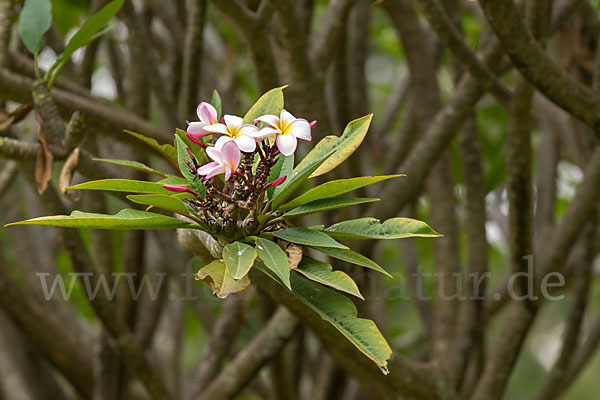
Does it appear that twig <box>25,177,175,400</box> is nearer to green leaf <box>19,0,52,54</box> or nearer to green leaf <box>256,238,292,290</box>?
green leaf <box>19,0,52,54</box>

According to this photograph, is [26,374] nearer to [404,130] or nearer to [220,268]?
[404,130]

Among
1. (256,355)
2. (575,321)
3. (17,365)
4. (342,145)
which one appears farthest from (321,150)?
(17,365)

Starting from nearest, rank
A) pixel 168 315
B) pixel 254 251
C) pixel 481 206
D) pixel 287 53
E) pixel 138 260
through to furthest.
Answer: pixel 254 251 → pixel 287 53 → pixel 481 206 → pixel 138 260 → pixel 168 315

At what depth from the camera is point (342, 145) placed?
0.86 m

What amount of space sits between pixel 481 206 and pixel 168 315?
166 centimetres

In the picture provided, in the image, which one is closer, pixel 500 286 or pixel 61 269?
pixel 500 286

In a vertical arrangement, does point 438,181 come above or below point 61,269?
above

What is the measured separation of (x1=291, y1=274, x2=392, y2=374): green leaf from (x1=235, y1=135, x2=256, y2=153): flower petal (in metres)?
0.20

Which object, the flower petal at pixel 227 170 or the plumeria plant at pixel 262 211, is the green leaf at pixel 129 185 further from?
the flower petal at pixel 227 170

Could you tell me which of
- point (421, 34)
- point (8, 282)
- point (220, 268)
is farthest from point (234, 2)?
point (8, 282)

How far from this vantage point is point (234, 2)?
1.29 m

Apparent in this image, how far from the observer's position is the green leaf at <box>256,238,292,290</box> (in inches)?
28.6

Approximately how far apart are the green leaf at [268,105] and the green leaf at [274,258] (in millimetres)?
218

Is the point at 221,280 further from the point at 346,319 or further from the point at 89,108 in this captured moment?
the point at 89,108
